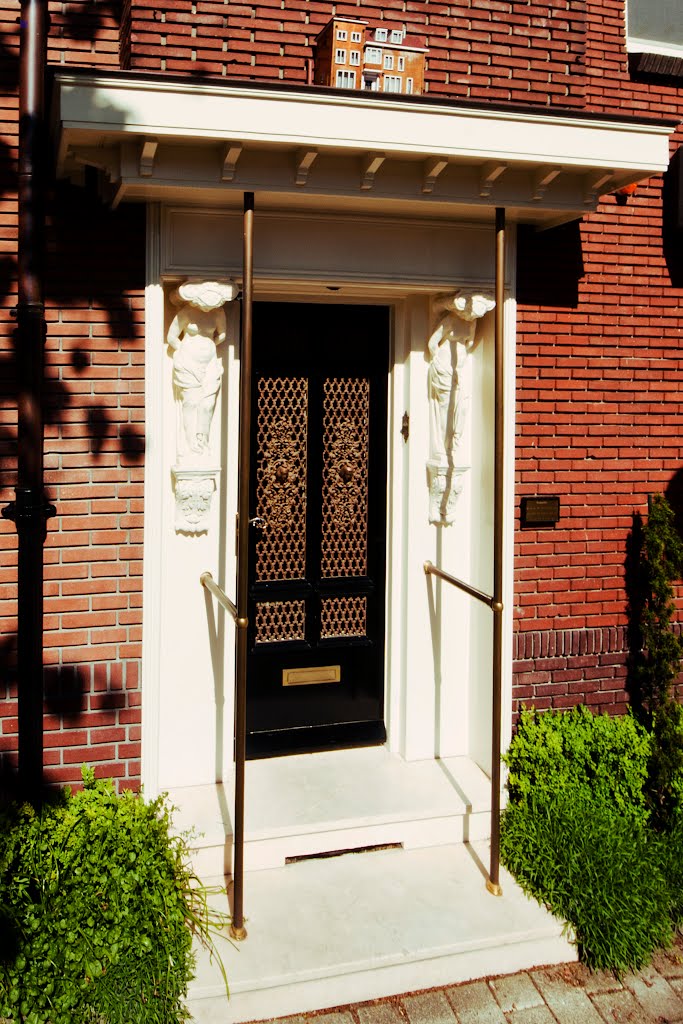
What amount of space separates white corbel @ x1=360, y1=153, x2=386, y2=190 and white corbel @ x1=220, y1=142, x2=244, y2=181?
0.57m

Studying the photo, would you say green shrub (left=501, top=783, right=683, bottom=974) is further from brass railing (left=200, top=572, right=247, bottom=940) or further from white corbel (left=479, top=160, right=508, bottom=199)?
white corbel (left=479, top=160, right=508, bottom=199)

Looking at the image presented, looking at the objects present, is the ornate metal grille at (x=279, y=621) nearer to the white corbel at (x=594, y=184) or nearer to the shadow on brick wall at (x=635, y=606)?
the shadow on brick wall at (x=635, y=606)

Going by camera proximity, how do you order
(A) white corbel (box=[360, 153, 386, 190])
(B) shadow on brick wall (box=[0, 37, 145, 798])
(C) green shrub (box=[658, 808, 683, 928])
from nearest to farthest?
(A) white corbel (box=[360, 153, 386, 190]) → (B) shadow on brick wall (box=[0, 37, 145, 798]) → (C) green shrub (box=[658, 808, 683, 928])

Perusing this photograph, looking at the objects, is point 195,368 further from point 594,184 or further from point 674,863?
point 674,863

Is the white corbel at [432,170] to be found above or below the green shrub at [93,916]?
above

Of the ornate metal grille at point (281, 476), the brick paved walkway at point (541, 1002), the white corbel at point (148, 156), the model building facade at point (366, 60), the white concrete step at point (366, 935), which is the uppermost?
the model building facade at point (366, 60)

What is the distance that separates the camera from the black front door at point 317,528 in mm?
5059

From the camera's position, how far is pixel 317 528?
204 inches

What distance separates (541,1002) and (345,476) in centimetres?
283

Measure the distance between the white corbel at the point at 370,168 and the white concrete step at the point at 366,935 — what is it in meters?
3.30

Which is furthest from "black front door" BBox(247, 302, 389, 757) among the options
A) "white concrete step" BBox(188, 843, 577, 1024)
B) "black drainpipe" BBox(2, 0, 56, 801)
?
"black drainpipe" BBox(2, 0, 56, 801)

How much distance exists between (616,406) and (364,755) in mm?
2521

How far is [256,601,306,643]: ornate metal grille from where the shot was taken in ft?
16.8

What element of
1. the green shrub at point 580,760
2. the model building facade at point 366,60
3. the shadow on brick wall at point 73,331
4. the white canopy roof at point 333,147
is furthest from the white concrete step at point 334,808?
the model building facade at point 366,60
